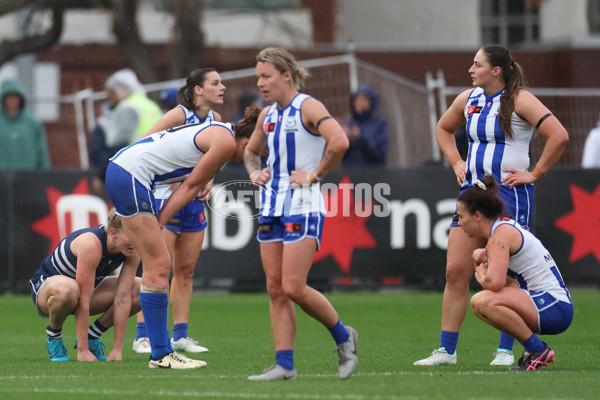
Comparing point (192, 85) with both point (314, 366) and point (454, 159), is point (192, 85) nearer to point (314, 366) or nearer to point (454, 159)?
point (454, 159)

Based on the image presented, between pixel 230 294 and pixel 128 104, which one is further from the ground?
pixel 128 104

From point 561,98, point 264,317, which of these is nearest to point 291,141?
point 264,317

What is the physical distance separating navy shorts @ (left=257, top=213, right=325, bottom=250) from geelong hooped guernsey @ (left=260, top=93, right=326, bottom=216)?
4 centimetres

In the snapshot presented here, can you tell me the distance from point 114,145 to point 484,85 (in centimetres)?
517

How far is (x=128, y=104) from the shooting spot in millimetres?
12102

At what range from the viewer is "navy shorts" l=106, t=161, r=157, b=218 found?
25.2 feet

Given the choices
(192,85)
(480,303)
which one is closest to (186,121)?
(192,85)

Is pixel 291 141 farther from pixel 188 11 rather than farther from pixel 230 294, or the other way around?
pixel 188 11

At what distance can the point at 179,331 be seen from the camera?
9.22 metres

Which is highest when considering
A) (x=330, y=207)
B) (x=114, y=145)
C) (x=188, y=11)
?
(x=188, y=11)

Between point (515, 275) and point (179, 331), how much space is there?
276cm

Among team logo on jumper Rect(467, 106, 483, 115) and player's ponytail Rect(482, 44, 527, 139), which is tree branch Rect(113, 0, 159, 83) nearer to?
team logo on jumper Rect(467, 106, 483, 115)

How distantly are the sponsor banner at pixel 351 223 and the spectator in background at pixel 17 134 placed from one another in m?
1.35

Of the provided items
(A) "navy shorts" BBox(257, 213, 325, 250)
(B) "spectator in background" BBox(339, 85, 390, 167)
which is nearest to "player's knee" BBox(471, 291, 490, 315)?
(A) "navy shorts" BBox(257, 213, 325, 250)
